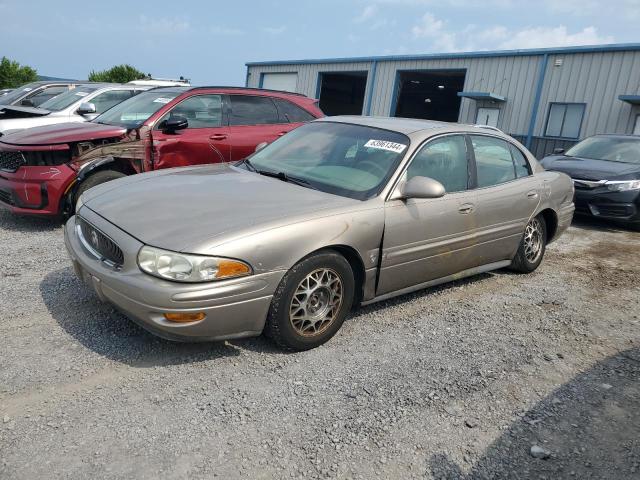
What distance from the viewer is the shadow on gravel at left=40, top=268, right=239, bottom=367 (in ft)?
10.2

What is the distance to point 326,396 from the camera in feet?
9.43

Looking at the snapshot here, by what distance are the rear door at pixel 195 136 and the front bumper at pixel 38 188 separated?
1025 millimetres

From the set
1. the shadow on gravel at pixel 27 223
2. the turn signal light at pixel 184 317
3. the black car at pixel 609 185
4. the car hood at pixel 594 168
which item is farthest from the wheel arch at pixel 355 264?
the car hood at pixel 594 168

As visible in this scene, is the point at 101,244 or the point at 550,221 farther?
the point at 550,221

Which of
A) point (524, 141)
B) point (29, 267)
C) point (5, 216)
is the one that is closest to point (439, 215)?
point (29, 267)

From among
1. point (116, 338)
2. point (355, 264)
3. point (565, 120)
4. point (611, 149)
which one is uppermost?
point (565, 120)

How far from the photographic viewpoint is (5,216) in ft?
19.7

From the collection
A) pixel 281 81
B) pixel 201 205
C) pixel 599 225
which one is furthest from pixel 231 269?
pixel 281 81

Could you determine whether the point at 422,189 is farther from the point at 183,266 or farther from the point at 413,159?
the point at 183,266

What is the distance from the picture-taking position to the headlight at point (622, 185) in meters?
7.71

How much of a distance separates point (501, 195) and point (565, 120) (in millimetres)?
13548

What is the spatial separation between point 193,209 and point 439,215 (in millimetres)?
1888

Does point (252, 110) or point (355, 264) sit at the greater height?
point (252, 110)

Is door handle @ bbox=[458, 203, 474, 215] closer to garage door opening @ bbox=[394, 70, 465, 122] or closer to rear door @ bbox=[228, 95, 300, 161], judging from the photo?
rear door @ bbox=[228, 95, 300, 161]
